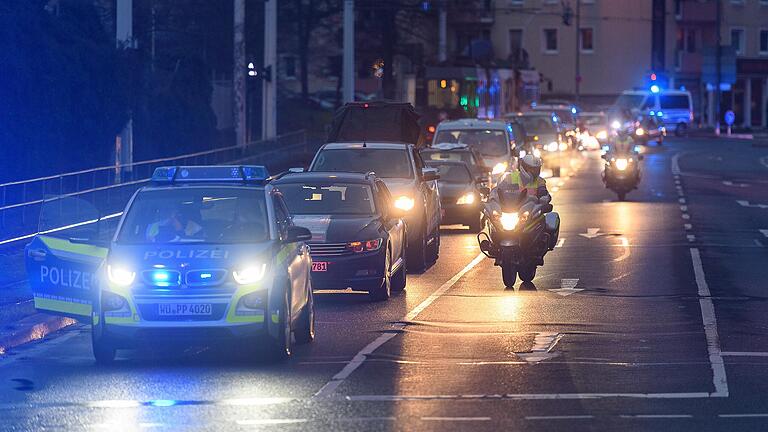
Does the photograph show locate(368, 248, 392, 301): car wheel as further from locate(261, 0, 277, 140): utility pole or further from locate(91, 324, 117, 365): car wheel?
locate(261, 0, 277, 140): utility pole

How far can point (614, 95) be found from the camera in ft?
371

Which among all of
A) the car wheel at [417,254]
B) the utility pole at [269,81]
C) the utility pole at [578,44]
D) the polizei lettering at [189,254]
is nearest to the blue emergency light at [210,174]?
the polizei lettering at [189,254]

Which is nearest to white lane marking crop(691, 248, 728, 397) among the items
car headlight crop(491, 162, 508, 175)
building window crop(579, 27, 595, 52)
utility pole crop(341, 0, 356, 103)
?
car headlight crop(491, 162, 508, 175)

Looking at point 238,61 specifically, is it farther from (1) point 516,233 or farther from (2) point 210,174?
(2) point 210,174

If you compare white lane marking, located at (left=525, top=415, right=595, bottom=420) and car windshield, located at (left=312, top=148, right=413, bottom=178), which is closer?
white lane marking, located at (left=525, top=415, right=595, bottom=420)

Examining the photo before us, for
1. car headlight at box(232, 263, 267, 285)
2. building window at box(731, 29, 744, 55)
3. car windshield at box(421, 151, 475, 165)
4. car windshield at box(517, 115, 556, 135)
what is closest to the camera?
car headlight at box(232, 263, 267, 285)

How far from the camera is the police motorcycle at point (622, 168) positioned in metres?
39.5

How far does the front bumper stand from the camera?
1912 centimetres

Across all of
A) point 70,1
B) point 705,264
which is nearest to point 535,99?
point 70,1

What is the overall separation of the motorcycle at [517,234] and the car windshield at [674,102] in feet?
219

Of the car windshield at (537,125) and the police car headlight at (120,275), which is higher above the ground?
the car windshield at (537,125)

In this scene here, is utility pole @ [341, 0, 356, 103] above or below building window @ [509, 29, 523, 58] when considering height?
below

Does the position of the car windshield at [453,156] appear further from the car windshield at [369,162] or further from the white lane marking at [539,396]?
the white lane marking at [539,396]

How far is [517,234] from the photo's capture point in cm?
2114
